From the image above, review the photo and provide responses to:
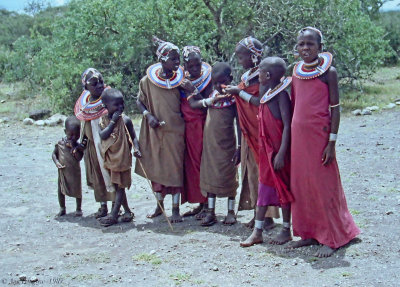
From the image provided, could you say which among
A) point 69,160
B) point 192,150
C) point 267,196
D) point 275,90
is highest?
point 275,90

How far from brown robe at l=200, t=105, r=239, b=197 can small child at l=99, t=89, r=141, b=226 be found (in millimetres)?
765

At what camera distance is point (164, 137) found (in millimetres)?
5707

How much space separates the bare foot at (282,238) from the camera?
482cm

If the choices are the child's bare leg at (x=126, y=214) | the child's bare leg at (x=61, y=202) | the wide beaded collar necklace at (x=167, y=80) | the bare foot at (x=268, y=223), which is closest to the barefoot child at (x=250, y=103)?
the bare foot at (x=268, y=223)

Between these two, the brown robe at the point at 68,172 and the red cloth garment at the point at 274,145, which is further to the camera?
the brown robe at the point at 68,172

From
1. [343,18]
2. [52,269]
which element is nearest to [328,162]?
[52,269]

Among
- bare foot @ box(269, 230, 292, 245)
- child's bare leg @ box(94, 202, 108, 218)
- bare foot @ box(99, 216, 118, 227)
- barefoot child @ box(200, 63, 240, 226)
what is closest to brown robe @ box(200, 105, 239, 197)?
barefoot child @ box(200, 63, 240, 226)

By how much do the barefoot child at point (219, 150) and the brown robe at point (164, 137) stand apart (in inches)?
12.7

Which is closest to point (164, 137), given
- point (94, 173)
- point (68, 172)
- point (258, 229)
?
point (94, 173)

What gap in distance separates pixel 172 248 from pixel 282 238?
96cm

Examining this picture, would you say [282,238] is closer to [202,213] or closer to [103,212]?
[202,213]

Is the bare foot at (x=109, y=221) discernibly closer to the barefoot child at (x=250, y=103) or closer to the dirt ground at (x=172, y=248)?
the dirt ground at (x=172, y=248)

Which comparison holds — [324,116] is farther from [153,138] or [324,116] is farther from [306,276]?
[153,138]

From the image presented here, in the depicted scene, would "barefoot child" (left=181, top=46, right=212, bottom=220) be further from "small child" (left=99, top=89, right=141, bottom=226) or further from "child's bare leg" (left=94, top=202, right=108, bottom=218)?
"child's bare leg" (left=94, top=202, right=108, bottom=218)
